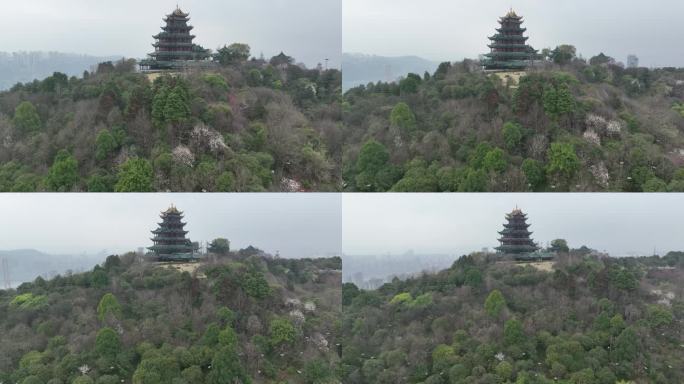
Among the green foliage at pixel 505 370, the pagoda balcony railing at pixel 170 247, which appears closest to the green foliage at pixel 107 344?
the pagoda balcony railing at pixel 170 247

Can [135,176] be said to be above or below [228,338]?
above

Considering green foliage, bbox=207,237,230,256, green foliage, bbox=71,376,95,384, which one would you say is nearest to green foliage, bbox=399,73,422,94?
green foliage, bbox=207,237,230,256

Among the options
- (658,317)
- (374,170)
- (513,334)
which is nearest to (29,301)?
(374,170)

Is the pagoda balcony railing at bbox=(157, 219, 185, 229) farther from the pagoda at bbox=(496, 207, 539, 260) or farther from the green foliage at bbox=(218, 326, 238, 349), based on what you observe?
the pagoda at bbox=(496, 207, 539, 260)

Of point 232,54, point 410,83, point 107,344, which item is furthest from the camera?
point 232,54

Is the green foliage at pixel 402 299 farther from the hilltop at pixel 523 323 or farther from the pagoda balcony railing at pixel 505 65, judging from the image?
the pagoda balcony railing at pixel 505 65

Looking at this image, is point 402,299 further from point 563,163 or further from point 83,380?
point 83,380

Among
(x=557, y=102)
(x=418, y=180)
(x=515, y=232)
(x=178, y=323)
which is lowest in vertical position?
(x=178, y=323)

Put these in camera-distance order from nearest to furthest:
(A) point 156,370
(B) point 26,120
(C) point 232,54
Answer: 1. (A) point 156,370
2. (B) point 26,120
3. (C) point 232,54

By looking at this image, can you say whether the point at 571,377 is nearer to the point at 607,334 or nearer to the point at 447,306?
the point at 607,334
